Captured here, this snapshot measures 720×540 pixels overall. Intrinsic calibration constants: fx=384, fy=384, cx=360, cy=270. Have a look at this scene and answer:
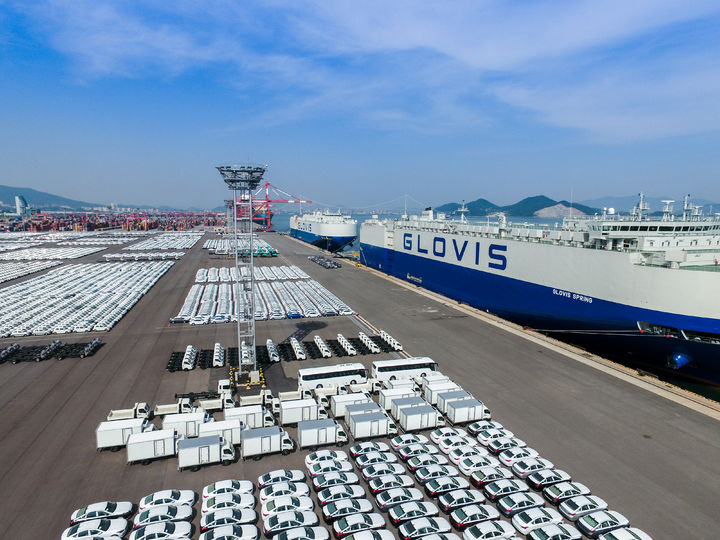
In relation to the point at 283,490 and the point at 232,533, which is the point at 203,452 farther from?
the point at 232,533

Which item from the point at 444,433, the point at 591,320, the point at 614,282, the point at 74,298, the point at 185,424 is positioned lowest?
the point at 444,433

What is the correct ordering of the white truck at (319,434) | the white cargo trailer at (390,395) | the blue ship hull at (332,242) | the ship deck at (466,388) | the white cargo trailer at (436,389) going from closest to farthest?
the ship deck at (466,388) → the white truck at (319,434) → the white cargo trailer at (390,395) → the white cargo trailer at (436,389) → the blue ship hull at (332,242)

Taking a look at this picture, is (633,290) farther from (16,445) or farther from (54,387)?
(54,387)

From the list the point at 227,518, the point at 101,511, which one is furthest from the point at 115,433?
the point at 227,518

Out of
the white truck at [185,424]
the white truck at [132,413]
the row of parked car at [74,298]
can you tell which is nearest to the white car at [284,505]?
the white truck at [185,424]

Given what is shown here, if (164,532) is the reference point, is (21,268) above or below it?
above

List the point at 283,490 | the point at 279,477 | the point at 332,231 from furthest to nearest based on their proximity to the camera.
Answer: the point at 332,231
the point at 279,477
the point at 283,490

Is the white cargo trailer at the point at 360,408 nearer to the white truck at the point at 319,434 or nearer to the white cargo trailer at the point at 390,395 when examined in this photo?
the white cargo trailer at the point at 390,395

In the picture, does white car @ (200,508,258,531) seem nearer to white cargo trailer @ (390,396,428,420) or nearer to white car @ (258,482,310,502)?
white car @ (258,482,310,502)
